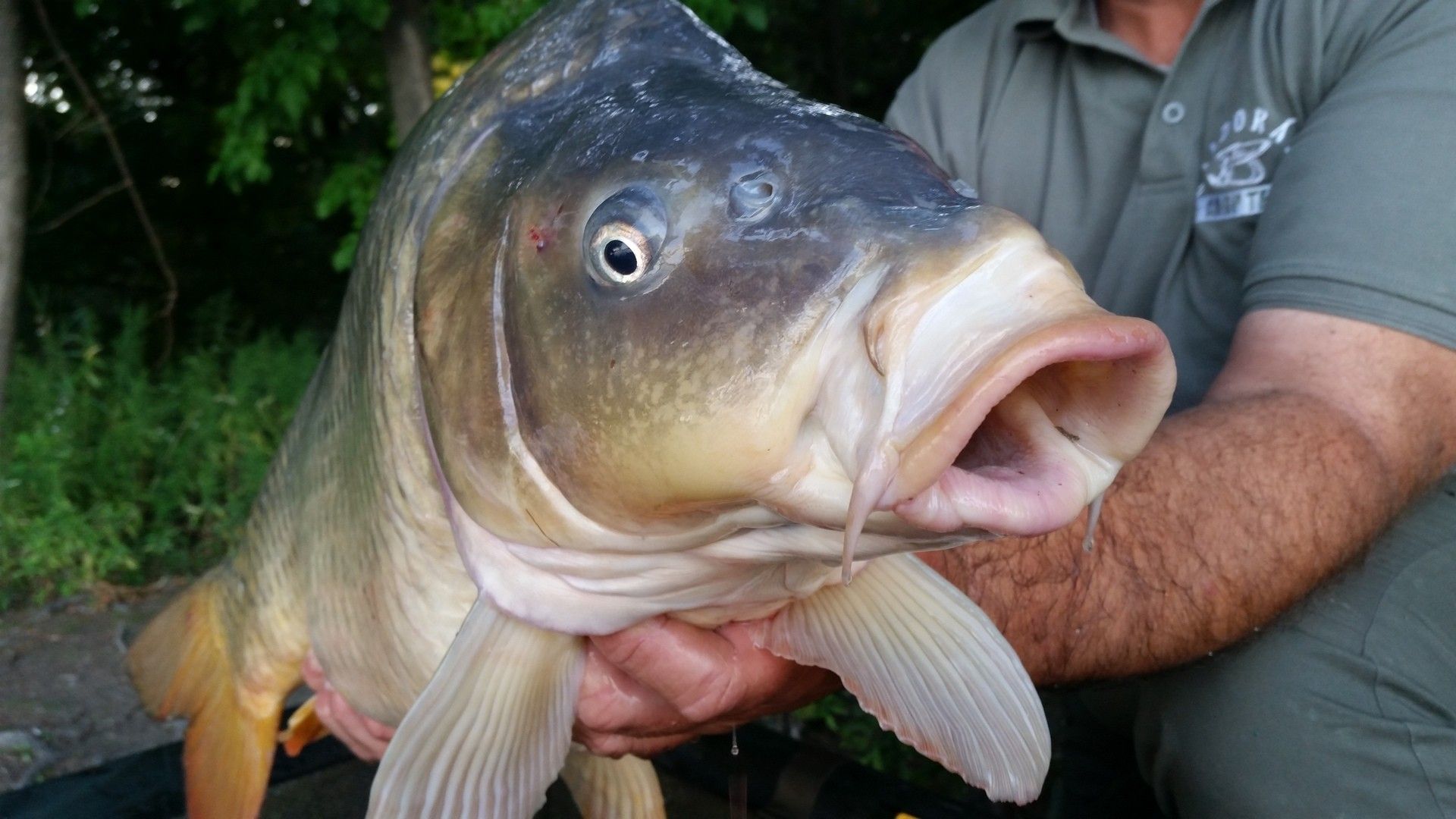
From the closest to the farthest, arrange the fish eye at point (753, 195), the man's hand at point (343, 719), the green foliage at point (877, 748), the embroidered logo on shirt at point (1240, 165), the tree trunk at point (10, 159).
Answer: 1. the fish eye at point (753, 195)
2. the man's hand at point (343, 719)
3. the embroidered logo on shirt at point (1240, 165)
4. the green foliage at point (877, 748)
5. the tree trunk at point (10, 159)

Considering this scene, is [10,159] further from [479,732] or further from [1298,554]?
[1298,554]

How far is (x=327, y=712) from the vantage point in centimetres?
110

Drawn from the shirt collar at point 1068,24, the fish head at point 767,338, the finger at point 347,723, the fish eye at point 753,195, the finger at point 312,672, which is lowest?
the finger at point 347,723

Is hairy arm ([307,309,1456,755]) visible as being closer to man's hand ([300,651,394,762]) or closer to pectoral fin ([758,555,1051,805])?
pectoral fin ([758,555,1051,805])

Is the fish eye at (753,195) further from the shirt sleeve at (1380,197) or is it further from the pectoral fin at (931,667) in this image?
the shirt sleeve at (1380,197)

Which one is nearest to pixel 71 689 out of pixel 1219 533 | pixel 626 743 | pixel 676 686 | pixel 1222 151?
pixel 626 743

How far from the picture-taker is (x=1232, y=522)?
0.93 metres

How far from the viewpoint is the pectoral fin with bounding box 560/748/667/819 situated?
1081 millimetres

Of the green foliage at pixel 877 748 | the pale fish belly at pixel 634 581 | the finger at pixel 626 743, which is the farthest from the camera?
the green foliage at pixel 877 748

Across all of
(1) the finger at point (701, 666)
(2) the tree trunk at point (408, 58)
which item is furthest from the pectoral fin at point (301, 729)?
(2) the tree trunk at point (408, 58)

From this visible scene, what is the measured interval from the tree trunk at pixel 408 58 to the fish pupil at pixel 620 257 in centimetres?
186

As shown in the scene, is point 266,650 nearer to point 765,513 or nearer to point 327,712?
point 327,712

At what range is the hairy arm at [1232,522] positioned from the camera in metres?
0.92

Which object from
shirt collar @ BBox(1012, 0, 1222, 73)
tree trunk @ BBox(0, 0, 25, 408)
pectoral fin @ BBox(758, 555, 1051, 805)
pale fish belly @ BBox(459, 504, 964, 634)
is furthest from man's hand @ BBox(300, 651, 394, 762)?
tree trunk @ BBox(0, 0, 25, 408)
